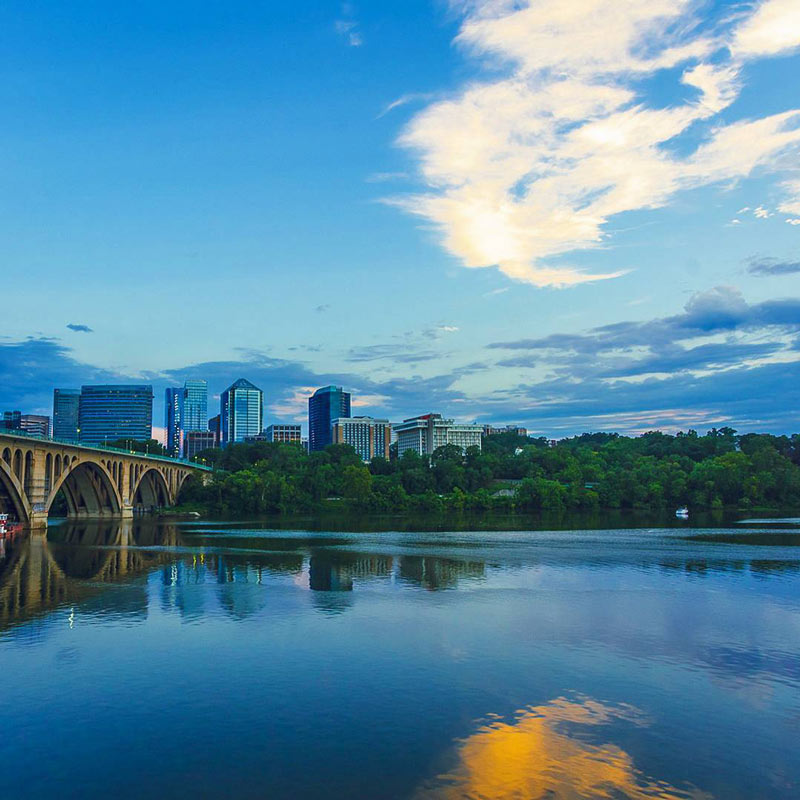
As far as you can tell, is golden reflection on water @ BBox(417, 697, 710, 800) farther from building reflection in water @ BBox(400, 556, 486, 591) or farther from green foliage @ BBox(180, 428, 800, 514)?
green foliage @ BBox(180, 428, 800, 514)

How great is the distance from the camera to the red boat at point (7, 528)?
A: 7512cm

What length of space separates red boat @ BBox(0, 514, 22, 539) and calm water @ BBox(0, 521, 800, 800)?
104 ft

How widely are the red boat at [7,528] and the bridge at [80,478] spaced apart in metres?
3.18

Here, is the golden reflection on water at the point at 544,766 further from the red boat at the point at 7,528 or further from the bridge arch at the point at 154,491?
the bridge arch at the point at 154,491

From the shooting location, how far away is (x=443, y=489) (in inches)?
6570

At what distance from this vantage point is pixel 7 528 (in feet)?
253

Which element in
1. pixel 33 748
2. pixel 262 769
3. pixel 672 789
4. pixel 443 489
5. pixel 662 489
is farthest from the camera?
pixel 443 489

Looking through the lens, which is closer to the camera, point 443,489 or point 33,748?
point 33,748

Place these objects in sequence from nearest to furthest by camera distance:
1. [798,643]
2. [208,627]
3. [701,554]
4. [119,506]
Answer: [798,643], [208,627], [701,554], [119,506]

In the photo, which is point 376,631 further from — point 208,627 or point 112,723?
point 112,723

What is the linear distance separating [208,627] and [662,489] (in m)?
137

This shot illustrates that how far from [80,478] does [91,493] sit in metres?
3.28

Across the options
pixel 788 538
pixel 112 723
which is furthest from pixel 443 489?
pixel 112 723

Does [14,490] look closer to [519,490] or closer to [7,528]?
[7,528]
